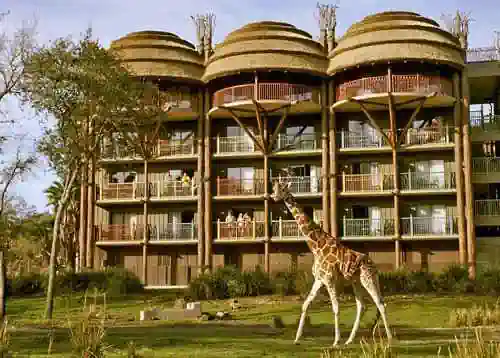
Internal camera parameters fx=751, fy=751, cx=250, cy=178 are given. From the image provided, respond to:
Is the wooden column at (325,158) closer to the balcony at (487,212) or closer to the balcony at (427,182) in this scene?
the balcony at (427,182)

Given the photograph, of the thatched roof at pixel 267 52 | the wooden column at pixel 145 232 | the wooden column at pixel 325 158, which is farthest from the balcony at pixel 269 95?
the wooden column at pixel 145 232

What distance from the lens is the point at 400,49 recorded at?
44.1 m

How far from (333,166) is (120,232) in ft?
48.3

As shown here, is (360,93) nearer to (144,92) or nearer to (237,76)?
(237,76)

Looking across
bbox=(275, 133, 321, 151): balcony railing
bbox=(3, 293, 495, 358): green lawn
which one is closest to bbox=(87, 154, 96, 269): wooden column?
bbox=(275, 133, 321, 151): balcony railing

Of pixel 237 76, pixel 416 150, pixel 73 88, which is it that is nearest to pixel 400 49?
pixel 416 150

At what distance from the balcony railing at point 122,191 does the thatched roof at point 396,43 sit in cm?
1469

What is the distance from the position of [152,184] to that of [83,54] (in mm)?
20773

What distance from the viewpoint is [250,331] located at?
20.2 metres

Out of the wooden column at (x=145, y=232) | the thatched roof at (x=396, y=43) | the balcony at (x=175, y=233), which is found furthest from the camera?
the balcony at (x=175, y=233)

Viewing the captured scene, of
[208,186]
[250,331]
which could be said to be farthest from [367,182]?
[250,331]

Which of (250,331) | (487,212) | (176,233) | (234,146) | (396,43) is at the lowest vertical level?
(250,331)

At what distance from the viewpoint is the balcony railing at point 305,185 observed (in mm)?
47656

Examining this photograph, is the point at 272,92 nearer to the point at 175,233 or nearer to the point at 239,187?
the point at 239,187
